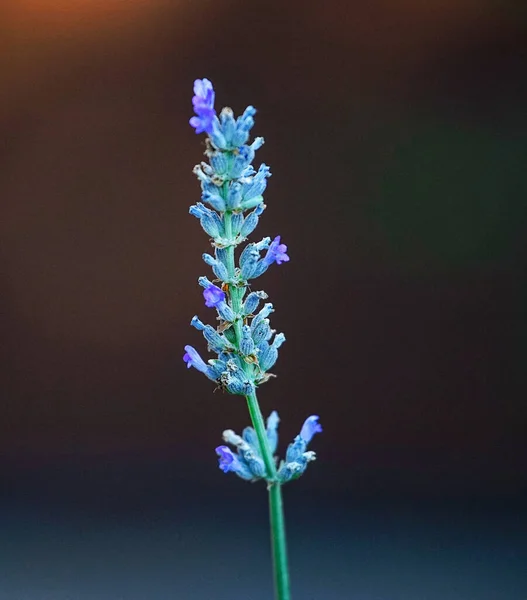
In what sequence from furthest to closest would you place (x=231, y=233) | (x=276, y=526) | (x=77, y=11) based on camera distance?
(x=77, y=11), (x=231, y=233), (x=276, y=526)

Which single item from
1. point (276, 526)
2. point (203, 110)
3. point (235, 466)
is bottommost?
point (276, 526)

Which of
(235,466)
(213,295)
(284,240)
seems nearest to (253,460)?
(235,466)

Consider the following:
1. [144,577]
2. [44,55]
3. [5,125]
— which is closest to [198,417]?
[144,577]

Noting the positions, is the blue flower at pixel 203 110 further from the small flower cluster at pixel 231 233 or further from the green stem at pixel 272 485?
the green stem at pixel 272 485

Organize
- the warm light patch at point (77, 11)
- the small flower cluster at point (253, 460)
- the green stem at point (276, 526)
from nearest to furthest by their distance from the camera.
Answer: the green stem at point (276, 526) → the small flower cluster at point (253, 460) → the warm light patch at point (77, 11)

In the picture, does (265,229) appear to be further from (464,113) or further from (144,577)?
(144,577)

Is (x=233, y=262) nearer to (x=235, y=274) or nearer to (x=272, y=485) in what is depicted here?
(x=235, y=274)

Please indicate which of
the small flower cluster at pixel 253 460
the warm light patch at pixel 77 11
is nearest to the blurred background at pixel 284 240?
the warm light patch at pixel 77 11
